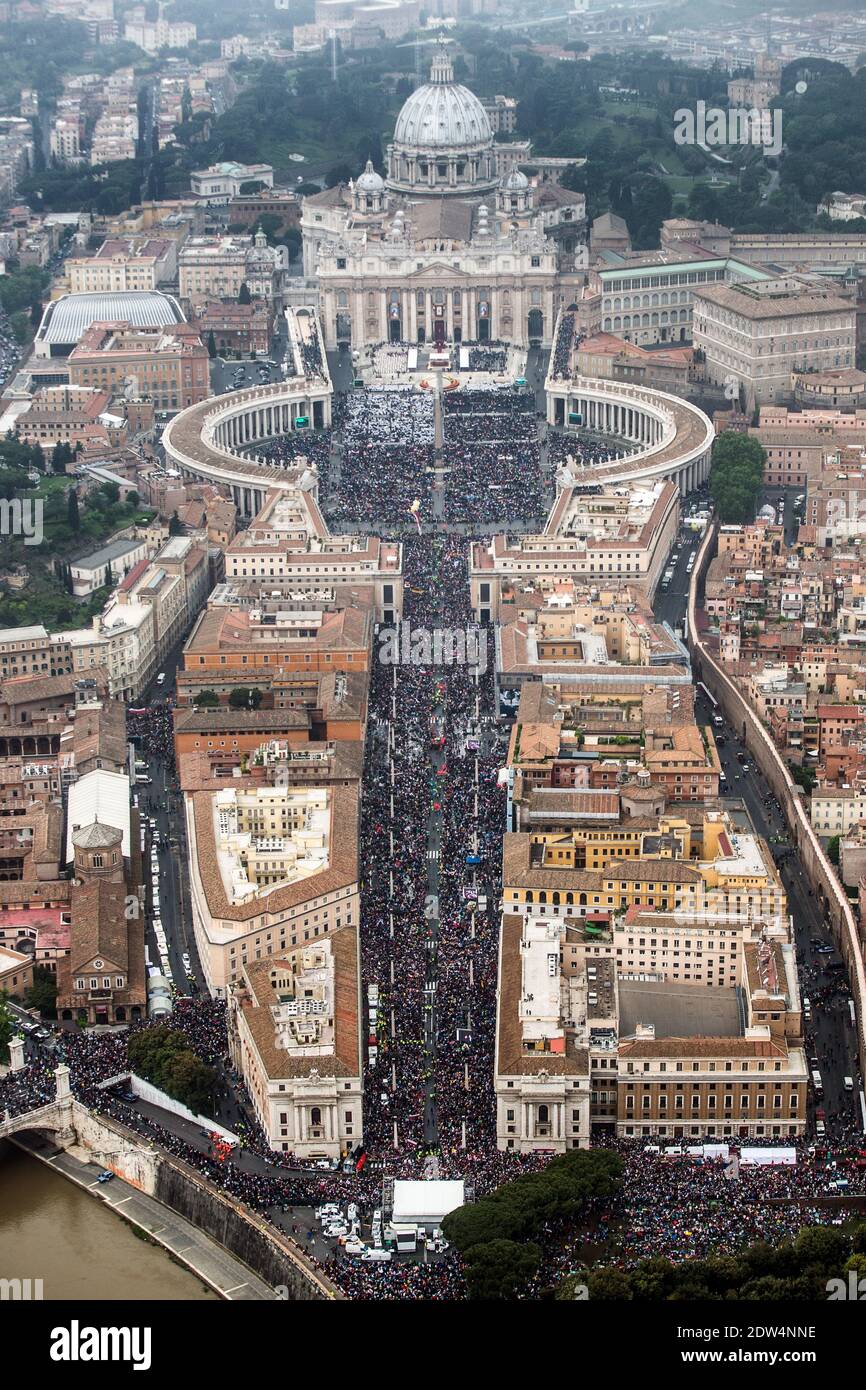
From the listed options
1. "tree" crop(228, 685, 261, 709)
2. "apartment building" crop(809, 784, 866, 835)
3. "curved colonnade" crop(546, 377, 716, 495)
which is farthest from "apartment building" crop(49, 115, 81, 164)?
"apartment building" crop(809, 784, 866, 835)

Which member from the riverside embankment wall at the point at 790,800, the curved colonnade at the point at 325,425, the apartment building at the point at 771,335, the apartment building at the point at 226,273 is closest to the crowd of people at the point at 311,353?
the curved colonnade at the point at 325,425

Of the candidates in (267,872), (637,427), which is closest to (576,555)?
(637,427)

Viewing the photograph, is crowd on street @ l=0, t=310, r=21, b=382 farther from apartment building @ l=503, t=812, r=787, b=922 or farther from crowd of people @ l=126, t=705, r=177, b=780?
apartment building @ l=503, t=812, r=787, b=922

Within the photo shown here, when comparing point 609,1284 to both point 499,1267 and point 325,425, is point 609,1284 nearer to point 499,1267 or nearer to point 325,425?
point 499,1267

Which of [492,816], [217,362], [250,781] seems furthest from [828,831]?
[217,362]

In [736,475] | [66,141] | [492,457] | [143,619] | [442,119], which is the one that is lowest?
[492,457]
